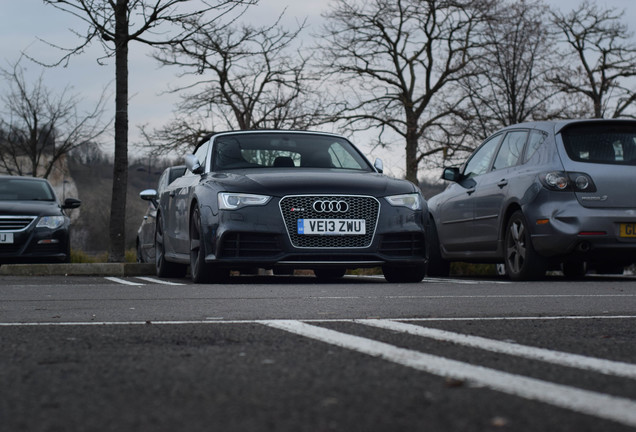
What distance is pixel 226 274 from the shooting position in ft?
31.7

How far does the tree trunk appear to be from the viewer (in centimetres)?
1611

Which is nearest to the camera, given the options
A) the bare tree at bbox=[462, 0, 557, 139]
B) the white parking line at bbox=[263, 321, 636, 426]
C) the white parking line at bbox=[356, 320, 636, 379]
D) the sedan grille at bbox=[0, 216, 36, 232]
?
the white parking line at bbox=[263, 321, 636, 426]

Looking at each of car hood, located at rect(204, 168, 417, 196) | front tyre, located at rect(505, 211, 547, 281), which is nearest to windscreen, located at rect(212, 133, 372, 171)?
car hood, located at rect(204, 168, 417, 196)

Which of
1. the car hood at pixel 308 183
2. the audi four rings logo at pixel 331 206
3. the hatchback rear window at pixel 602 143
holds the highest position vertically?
the hatchback rear window at pixel 602 143

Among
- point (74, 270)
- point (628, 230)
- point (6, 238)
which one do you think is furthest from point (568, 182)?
point (6, 238)

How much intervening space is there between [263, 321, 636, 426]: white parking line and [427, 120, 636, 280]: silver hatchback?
5360 millimetres

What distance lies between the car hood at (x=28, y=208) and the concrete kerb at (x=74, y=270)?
1.53 meters

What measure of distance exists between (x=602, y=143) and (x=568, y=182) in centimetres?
70

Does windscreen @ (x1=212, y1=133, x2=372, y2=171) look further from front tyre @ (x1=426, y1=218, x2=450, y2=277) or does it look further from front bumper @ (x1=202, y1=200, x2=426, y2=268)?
front tyre @ (x1=426, y1=218, x2=450, y2=277)

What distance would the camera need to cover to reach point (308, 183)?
29.6ft

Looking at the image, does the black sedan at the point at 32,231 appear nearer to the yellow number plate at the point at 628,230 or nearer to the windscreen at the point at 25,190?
the windscreen at the point at 25,190

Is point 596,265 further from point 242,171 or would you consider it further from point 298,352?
point 298,352

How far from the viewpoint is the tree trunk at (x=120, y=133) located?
16.1 m

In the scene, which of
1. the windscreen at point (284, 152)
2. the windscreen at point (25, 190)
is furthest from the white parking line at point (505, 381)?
the windscreen at point (25, 190)
